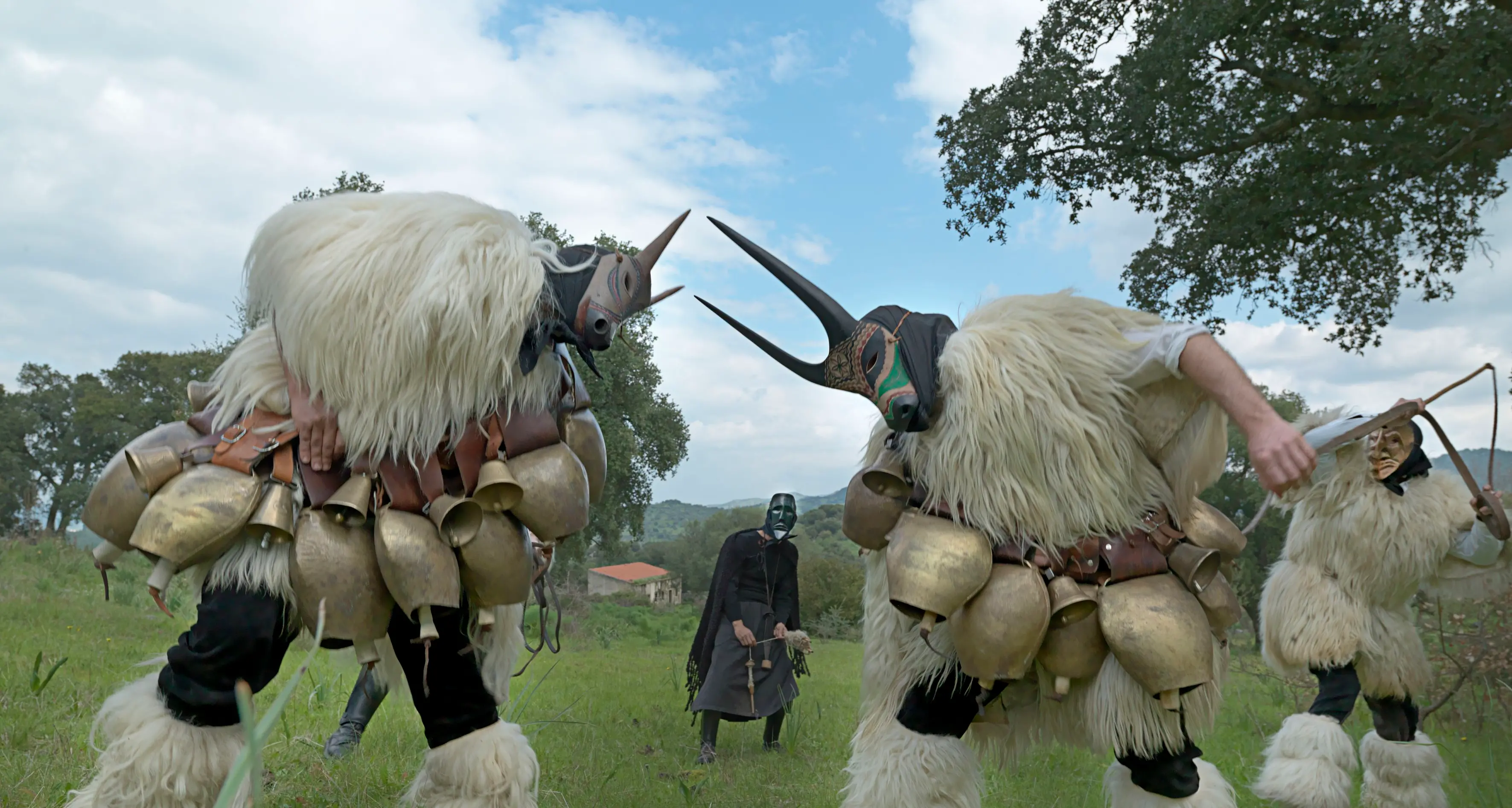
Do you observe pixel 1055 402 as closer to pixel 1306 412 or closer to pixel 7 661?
pixel 1306 412

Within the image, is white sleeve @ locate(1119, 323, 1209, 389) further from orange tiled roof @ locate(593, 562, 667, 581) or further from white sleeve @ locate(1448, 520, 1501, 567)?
orange tiled roof @ locate(593, 562, 667, 581)

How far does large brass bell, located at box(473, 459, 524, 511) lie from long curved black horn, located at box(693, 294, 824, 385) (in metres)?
0.73

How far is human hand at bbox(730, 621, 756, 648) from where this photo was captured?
598 cm

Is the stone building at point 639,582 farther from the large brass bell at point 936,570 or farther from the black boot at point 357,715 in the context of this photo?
the large brass bell at point 936,570

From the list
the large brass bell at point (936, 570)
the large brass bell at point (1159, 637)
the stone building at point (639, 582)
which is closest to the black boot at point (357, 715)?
the large brass bell at point (936, 570)

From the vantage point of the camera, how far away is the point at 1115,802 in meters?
2.41

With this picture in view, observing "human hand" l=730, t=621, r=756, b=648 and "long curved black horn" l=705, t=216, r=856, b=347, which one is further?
"human hand" l=730, t=621, r=756, b=648

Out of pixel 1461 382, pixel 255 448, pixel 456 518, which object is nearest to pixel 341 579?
pixel 456 518

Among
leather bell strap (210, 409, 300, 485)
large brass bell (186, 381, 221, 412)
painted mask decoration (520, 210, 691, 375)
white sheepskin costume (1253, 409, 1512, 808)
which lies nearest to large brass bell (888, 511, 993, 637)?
painted mask decoration (520, 210, 691, 375)

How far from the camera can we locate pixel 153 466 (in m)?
2.17

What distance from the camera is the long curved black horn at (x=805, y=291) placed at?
252 centimetres

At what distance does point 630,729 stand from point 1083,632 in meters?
4.70

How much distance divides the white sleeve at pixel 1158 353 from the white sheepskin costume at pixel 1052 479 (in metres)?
0.02

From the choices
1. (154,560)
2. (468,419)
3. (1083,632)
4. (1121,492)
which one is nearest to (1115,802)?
(1083,632)
